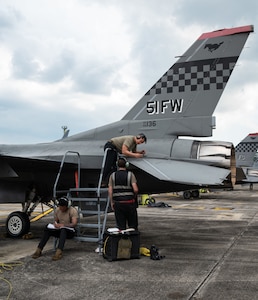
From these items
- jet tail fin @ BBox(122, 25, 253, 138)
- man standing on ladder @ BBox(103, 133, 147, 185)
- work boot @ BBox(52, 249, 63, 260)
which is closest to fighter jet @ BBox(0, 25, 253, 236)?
jet tail fin @ BBox(122, 25, 253, 138)

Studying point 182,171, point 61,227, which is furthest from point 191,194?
point 61,227

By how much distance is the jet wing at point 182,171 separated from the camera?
587 centimetres

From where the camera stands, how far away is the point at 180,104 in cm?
803

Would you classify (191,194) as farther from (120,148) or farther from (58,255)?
(58,255)

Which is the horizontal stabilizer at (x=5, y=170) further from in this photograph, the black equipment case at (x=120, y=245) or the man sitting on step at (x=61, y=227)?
the black equipment case at (x=120, y=245)

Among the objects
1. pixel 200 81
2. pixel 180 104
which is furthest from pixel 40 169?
pixel 200 81

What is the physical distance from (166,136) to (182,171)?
1.81 m

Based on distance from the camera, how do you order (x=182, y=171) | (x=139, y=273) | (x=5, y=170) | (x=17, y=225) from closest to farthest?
(x=139, y=273)
(x=182, y=171)
(x=5, y=170)
(x=17, y=225)

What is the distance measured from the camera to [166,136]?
8023 mm

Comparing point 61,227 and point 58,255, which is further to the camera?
point 61,227

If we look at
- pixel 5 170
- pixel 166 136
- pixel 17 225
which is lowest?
pixel 17 225

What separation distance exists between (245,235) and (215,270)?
404 cm

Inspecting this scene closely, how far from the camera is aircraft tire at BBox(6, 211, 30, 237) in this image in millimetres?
8422

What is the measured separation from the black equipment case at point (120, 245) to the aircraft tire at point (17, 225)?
3.34 meters
